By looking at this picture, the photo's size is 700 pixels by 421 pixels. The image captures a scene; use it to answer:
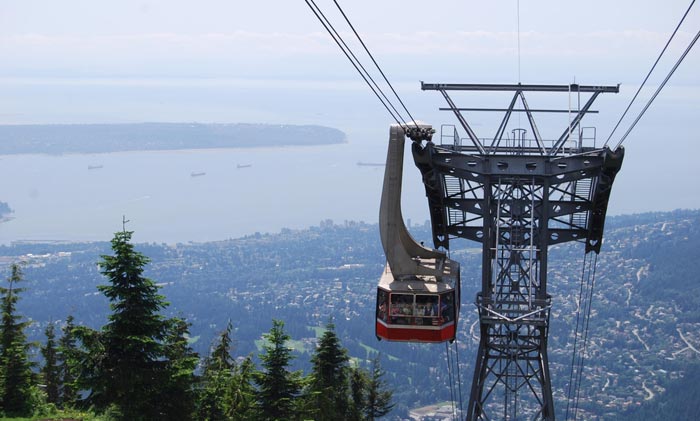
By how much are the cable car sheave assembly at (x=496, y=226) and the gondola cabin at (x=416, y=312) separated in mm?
21

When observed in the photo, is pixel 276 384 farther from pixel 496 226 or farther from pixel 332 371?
pixel 496 226

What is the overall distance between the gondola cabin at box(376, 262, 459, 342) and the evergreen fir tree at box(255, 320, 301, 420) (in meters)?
4.13

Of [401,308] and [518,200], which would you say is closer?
[401,308]

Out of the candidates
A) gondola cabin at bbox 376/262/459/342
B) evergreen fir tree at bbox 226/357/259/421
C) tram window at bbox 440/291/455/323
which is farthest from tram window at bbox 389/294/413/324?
evergreen fir tree at bbox 226/357/259/421

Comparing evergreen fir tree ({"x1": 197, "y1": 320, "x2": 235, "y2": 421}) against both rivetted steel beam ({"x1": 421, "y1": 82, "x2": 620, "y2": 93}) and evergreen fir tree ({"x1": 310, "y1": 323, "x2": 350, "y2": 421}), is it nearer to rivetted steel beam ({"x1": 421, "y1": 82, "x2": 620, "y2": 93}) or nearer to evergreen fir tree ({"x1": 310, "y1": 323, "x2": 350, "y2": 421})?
evergreen fir tree ({"x1": 310, "y1": 323, "x2": 350, "y2": 421})

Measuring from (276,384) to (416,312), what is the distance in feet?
17.3

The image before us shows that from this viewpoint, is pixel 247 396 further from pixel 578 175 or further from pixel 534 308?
pixel 578 175

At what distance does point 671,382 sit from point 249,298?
85.0m

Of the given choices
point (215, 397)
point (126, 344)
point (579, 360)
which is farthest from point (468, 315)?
point (126, 344)

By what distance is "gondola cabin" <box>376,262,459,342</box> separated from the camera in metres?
20.8

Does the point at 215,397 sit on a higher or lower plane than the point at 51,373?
higher

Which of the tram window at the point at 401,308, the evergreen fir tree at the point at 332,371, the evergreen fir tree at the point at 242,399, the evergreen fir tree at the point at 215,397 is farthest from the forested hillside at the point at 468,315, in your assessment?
the tram window at the point at 401,308

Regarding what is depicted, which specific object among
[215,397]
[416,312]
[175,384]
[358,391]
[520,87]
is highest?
[520,87]

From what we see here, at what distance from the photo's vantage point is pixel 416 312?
68.3 feet
